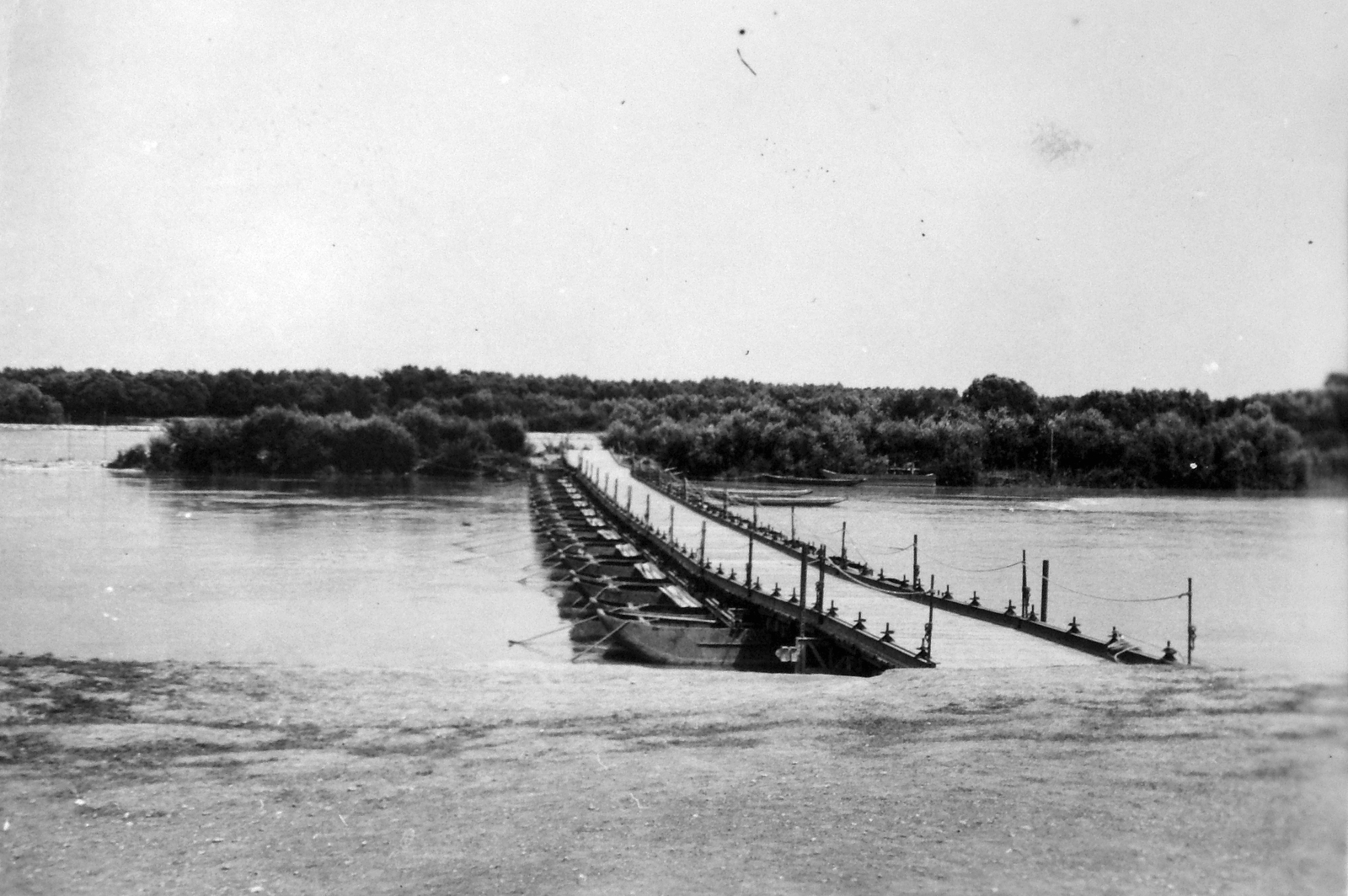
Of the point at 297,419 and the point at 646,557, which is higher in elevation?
the point at 297,419

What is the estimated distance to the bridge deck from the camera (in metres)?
13.7

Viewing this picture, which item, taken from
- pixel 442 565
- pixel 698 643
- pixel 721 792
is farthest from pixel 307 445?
pixel 721 792

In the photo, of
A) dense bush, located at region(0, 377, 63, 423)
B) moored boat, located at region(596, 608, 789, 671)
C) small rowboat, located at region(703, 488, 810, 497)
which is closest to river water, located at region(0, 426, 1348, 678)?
moored boat, located at region(596, 608, 789, 671)

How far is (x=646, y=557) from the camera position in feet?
97.7

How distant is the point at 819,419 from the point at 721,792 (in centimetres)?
6629

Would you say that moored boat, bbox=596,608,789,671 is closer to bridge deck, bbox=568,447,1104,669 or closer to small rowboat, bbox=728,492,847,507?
bridge deck, bbox=568,447,1104,669

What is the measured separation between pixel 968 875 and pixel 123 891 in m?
5.31

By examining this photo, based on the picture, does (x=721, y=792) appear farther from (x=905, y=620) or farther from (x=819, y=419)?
(x=819, y=419)

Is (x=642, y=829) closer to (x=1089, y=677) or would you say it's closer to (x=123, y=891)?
(x=123, y=891)

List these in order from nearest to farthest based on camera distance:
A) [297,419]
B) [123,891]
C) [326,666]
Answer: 1. [123,891]
2. [326,666]
3. [297,419]

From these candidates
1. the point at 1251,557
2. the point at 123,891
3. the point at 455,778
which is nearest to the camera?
the point at 123,891

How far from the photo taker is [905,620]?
1700 centimetres

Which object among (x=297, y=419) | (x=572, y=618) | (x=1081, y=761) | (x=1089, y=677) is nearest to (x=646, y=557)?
(x=572, y=618)

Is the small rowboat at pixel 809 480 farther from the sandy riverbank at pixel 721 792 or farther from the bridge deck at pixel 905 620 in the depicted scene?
the sandy riverbank at pixel 721 792
